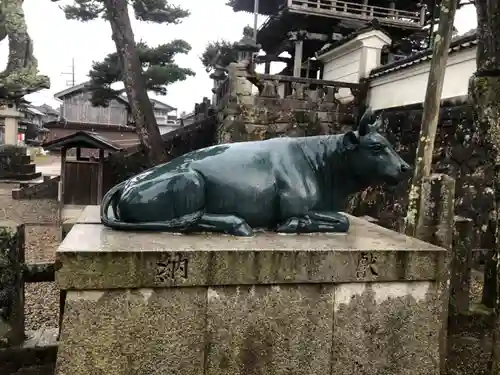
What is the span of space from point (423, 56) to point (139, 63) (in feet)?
23.0

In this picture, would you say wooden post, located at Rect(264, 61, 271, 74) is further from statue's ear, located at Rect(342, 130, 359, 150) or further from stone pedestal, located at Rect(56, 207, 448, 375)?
stone pedestal, located at Rect(56, 207, 448, 375)

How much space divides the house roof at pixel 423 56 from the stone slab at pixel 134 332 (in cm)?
783

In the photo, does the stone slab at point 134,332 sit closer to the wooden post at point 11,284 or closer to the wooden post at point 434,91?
the wooden post at point 11,284

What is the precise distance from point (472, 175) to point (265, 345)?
7.54m

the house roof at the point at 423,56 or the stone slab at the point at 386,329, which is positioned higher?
the house roof at the point at 423,56

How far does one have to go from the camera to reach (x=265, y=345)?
9.33 feet

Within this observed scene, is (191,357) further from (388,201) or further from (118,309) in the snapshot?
(388,201)

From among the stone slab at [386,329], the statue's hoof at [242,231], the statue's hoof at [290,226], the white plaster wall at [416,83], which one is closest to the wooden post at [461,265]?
the stone slab at [386,329]

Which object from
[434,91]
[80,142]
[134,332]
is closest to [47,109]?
[80,142]

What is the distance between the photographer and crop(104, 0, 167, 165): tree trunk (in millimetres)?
11414

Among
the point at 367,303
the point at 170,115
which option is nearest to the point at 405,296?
the point at 367,303

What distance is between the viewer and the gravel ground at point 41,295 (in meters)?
6.16

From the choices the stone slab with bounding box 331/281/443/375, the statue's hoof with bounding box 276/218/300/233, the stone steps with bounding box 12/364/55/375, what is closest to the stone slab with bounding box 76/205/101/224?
the stone steps with bounding box 12/364/55/375

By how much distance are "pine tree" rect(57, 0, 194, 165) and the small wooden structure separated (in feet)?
5.21
